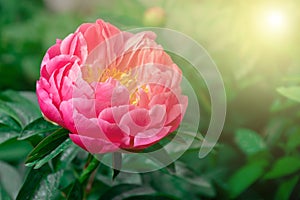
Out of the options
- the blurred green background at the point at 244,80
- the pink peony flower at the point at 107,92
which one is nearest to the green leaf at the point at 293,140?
the blurred green background at the point at 244,80

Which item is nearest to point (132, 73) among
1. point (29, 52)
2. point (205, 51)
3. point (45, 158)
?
point (45, 158)

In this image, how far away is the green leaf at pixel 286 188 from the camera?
4.01 ft

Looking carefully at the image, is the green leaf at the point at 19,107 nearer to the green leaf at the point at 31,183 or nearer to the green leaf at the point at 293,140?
the green leaf at the point at 31,183

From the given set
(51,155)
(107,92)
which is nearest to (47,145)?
(51,155)

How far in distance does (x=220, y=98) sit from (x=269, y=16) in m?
0.26

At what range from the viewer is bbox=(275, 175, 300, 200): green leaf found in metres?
1.22

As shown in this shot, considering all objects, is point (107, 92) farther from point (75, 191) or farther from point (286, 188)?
point (286, 188)

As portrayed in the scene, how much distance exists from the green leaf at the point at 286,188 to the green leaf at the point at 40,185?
51 cm

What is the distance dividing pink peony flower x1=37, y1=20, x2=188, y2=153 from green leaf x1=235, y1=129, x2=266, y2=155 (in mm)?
442

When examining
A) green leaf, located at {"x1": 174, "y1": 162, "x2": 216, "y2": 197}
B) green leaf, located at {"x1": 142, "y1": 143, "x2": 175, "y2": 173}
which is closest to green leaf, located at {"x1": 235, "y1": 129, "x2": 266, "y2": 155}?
green leaf, located at {"x1": 174, "y1": 162, "x2": 216, "y2": 197}

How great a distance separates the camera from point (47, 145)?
2.77 ft

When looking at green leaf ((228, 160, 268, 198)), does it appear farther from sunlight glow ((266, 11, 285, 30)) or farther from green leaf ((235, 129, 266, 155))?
sunlight glow ((266, 11, 285, 30))

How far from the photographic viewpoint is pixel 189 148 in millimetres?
1060

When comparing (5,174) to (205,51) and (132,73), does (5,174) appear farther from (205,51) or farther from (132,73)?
(205,51)
